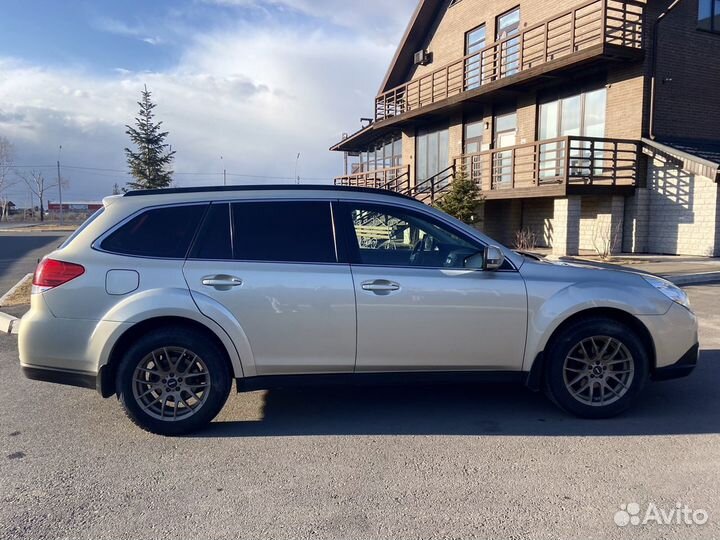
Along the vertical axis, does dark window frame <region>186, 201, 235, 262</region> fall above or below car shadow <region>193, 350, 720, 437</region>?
above

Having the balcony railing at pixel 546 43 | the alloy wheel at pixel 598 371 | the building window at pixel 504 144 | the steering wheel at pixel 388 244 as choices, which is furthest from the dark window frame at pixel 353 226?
the building window at pixel 504 144

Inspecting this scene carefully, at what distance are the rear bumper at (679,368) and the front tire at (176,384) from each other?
11.0 feet

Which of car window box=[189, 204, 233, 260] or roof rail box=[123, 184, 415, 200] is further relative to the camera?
roof rail box=[123, 184, 415, 200]

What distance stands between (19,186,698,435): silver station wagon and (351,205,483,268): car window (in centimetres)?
2

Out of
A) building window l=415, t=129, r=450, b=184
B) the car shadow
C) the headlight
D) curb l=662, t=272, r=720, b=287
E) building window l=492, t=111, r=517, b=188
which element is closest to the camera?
the car shadow

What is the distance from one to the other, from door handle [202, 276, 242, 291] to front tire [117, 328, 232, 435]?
37 centimetres

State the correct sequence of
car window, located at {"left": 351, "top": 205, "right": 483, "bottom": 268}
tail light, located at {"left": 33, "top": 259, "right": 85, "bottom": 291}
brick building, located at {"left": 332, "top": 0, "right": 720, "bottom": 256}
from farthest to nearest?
brick building, located at {"left": 332, "top": 0, "right": 720, "bottom": 256} → car window, located at {"left": 351, "top": 205, "right": 483, "bottom": 268} → tail light, located at {"left": 33, "top": 259, "right": 85, "bottom": 291}

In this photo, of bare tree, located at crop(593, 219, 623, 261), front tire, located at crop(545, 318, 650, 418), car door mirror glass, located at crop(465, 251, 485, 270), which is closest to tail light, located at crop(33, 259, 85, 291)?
car door mirror glass, located at crop(465, 251, 485, 270)

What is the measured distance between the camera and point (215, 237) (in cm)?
425

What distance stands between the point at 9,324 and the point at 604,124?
643 inches

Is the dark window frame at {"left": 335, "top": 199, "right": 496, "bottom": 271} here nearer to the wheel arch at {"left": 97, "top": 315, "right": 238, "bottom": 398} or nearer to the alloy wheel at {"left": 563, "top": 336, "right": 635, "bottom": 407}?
the alloy wheel at {"left": 563, "top": 336, "right": 635, "bottom": 407}

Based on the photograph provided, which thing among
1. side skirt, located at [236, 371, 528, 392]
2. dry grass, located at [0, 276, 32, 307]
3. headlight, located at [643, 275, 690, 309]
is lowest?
dry grass, located at [0, 276, 32, 307]

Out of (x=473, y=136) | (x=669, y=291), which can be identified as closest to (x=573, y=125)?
(x=473, y=136)

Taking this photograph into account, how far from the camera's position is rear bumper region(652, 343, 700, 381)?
444cm
